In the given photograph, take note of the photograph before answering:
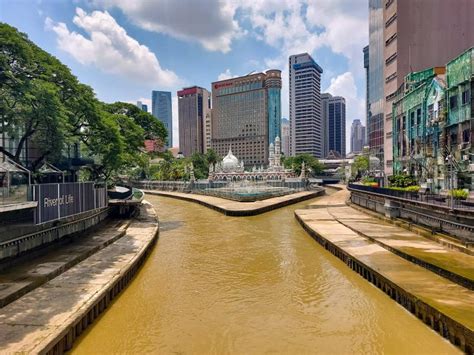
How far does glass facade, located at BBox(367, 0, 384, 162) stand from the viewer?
97812mm

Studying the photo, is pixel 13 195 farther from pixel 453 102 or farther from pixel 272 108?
pixel 272 108

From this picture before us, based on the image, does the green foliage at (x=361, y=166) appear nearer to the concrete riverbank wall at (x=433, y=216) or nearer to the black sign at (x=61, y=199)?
the concrete riverbank wall at (x=433, y=216)

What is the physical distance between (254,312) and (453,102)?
32563 millimetres

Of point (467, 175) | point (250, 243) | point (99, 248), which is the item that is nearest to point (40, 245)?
point (99, 248)

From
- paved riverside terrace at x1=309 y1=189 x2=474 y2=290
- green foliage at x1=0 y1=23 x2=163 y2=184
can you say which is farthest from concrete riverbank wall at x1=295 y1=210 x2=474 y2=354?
green foliage at x1=0 y1=23 x2=163 y2=184

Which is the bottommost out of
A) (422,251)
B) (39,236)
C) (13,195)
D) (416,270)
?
(416,270)

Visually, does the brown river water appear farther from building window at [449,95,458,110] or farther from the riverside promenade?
building window at [449,95,458,110]

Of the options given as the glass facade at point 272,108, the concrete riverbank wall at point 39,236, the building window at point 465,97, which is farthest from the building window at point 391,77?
the glass facade at point 272,108

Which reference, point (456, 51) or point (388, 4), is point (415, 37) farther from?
point (388, 4)

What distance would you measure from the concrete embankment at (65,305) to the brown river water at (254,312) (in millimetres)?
662

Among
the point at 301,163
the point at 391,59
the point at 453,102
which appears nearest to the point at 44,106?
the point at 453,102

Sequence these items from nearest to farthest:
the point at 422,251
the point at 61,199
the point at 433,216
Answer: the point at 61,199 < the point at 422,251 < the point at 433,216

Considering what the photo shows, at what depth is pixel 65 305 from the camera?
12.3 meters

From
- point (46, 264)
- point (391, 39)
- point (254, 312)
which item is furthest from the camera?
point (391, 39)
